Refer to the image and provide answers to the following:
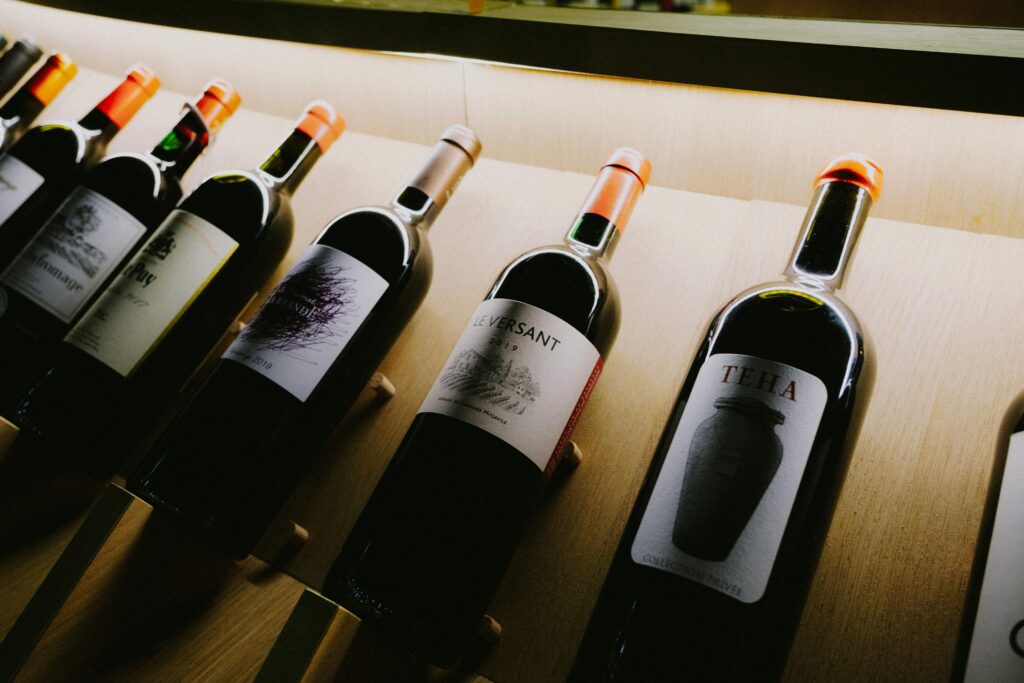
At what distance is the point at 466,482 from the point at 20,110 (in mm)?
1503

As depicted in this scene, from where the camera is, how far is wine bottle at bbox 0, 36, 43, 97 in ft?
4.62

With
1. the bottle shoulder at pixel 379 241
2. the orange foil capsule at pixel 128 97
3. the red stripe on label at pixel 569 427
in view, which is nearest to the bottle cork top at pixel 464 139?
the bottle shoulder at pixel 379 241

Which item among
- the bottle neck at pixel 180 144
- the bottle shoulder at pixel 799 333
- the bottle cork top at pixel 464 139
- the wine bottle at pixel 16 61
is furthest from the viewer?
the wine bottle at pixel 16 61

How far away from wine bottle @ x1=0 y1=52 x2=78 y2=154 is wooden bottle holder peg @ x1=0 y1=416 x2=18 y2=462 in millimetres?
822

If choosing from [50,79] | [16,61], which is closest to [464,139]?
[50,79]

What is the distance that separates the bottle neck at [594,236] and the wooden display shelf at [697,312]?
0.09 meters

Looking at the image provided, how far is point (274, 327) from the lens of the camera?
2.04 ft

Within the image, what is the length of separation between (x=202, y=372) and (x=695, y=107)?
770 mm

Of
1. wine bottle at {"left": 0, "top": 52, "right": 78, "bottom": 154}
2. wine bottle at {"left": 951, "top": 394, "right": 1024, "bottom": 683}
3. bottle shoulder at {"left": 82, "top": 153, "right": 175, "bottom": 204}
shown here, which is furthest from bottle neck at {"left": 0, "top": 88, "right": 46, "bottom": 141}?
wine bottle at {"left": 951, "top": 394, "right": 1024, "bottom": 683}

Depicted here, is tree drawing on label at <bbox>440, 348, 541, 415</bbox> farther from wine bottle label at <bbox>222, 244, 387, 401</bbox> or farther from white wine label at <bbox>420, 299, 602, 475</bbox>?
wine bottle label at <bbox>222, 244, 387, 401</bbox>

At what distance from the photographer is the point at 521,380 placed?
523mm

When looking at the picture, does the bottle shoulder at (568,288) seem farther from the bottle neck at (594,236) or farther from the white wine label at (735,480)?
the white wine label at (735,480)

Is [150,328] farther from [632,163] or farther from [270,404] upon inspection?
[632,163]

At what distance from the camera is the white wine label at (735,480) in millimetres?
413
